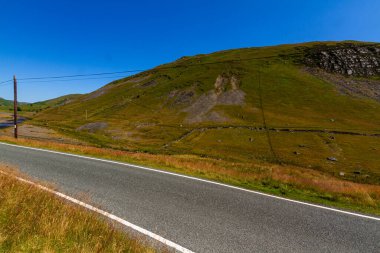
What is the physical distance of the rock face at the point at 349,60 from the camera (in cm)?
9375

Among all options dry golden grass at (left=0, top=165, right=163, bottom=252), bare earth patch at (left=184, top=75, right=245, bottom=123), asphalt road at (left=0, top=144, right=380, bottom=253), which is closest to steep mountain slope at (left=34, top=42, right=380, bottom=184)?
bare earth patch at (left=184, top=75, right=245, bottom=123)

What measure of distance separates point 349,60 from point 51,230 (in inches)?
4678

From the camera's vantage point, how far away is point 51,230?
5039 mm

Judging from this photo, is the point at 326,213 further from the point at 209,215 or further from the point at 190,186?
the point at 190,186

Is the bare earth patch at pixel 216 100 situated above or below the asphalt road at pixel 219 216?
above

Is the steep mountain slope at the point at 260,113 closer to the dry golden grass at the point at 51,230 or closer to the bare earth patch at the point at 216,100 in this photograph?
the bare earth patch at the point at 216,100

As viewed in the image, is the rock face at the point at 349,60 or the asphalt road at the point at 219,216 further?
the rock face at the point at 349,60

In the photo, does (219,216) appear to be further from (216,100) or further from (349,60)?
(349,60)

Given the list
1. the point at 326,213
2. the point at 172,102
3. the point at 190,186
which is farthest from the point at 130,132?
the point at 326,213

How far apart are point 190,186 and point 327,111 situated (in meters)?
68.6

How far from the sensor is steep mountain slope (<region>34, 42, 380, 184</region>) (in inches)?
1682

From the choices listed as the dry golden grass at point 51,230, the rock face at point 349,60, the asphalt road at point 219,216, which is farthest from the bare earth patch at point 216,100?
the dry golden grass at point 51,230

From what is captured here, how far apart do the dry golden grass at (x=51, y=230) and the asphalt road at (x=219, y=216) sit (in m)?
1.39

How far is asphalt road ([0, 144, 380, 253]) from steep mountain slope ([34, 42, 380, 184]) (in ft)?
88.2
